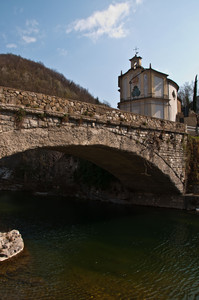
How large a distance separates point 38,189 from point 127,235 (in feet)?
43.5

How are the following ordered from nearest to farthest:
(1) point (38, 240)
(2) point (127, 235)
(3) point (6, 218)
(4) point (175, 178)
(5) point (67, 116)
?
(5) point (67, 116) → (1) point (38, 240) → (2) point (127, 235) → (3) point (6, 218) → (4) point (175, 178)

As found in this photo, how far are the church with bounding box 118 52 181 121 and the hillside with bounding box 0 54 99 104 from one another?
1401cm

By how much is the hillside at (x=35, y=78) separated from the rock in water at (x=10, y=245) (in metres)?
25.5

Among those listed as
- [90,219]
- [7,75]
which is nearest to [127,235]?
[90,219]

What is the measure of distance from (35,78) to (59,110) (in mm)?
33363

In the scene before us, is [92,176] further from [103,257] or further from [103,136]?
[103,257]

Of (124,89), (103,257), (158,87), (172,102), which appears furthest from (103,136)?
(172,102)

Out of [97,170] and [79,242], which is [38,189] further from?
[79,242]

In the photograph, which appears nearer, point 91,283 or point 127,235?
point 91,283

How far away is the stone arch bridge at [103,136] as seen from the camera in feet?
19.9

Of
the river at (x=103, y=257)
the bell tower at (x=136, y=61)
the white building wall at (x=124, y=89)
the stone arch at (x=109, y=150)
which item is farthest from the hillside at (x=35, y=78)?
the river at (x=103, y=257)

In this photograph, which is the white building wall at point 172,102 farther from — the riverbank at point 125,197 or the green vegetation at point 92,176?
the riverbank at point 125,197

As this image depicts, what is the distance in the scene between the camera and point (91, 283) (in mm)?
5043

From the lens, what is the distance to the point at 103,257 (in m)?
6.61
